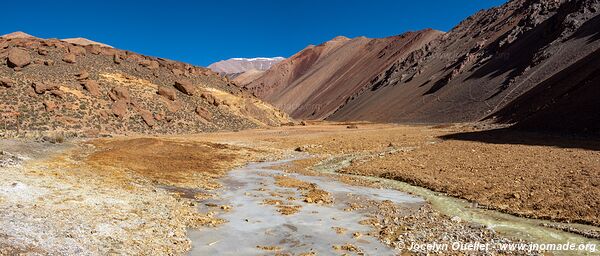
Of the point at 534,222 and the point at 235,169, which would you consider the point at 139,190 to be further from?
the point at 534,222

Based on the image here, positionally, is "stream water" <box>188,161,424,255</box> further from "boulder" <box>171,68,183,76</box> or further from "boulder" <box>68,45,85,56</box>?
"boulder" <box>171,68,183,76</box>

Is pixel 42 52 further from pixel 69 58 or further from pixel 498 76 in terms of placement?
pixel 498 76

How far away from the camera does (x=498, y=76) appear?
294 ft

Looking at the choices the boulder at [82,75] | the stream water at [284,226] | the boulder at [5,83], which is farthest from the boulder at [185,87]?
the stream water at [284,226]

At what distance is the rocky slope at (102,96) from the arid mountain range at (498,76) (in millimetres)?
39640

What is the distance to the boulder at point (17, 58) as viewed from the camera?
64.7m

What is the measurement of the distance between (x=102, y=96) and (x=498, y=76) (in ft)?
248

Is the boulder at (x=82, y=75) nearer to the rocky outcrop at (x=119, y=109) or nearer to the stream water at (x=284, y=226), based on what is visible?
the rocky outcrop at (x=119, y=109)

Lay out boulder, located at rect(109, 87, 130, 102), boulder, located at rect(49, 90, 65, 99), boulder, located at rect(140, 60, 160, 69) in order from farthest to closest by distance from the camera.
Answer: boulder, located at rect(140, 60, 160, 69) < boulder, located at rect(109, 87, 130, 102) < boulder, located at rect(49, 90, 65, 99)

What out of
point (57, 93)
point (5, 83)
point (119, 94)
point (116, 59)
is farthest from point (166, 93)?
point (5, 83)

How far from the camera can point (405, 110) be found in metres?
99.9

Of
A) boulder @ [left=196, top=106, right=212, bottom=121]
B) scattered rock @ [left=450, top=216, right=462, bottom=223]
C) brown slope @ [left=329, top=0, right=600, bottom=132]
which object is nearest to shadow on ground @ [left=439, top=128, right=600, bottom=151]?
scattered rock @ [left=450, top=216, right=462, bottom=223]

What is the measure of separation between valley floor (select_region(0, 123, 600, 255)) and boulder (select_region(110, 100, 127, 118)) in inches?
1288

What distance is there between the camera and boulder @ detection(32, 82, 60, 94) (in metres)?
60.0
